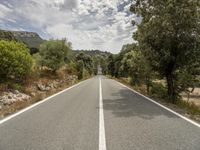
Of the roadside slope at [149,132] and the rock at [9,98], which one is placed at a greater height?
the rock at [9,98]

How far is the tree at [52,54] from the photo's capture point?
112 ft

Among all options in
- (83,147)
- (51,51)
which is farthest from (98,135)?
(51,51)

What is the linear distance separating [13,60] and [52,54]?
1764 centimetres

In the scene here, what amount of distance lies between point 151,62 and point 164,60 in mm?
1159

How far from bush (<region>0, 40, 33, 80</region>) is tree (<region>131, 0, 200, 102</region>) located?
9343 mm

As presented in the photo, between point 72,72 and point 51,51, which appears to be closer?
point 51,51

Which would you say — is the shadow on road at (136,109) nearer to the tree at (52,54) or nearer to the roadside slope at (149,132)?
the roadside slope at (149,132)

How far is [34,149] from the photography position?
16.3 feet

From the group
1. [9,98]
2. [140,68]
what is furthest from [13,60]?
[140,68]

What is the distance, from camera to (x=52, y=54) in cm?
3519

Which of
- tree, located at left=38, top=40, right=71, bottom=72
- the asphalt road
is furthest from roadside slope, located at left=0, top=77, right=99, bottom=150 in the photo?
tree, located at left=38, top=40, right=71, bottom=72

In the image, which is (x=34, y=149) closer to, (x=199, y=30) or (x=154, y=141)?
(x=154, y=141)

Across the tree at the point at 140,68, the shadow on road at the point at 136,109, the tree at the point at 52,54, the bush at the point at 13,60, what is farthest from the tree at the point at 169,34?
the tree at the point at 52,54

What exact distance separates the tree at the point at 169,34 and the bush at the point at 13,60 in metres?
9.34
